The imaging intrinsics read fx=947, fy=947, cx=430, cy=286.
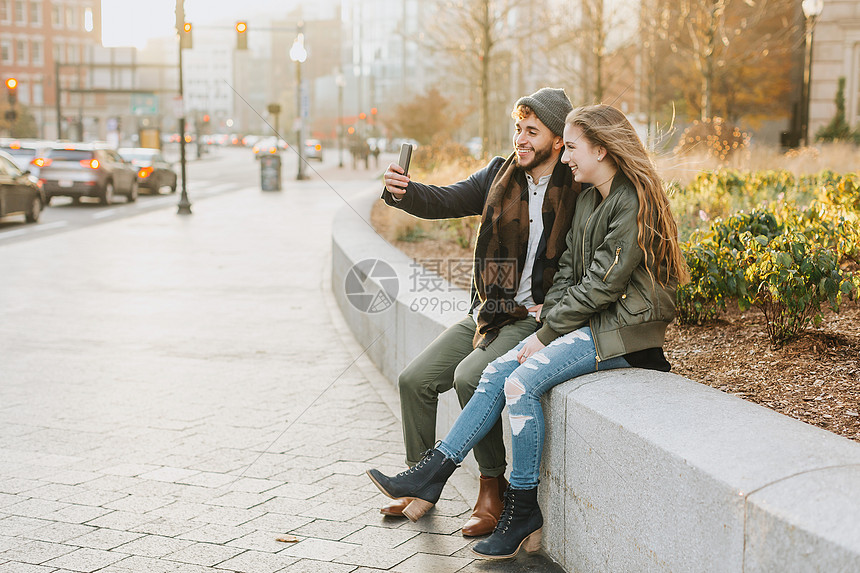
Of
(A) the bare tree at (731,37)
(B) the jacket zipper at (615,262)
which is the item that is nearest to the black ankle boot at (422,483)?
(B) the jacket zipper at (615,262)

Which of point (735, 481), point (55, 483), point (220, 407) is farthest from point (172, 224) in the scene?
point (735, 481)

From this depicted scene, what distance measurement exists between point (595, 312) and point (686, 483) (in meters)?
1.10

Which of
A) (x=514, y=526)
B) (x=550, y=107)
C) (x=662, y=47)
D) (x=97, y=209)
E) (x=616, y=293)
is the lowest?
(x=97, y=209)

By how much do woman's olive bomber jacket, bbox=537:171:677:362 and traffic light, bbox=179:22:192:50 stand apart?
1891 cm

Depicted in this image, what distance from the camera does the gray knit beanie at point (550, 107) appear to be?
4059 mm

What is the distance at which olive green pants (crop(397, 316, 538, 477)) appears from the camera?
395 centimetres

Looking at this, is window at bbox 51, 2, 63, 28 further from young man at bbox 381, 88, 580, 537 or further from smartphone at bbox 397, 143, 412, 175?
young man at bbox 381, 88, 580, 537

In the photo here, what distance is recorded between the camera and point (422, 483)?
3920 millimetres

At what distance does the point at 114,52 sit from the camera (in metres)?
76.4

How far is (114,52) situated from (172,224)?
62.9 metres

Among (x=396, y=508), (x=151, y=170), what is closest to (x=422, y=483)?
(x=396, y=508)

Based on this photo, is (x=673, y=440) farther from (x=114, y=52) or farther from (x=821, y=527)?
(x=114, y=52)

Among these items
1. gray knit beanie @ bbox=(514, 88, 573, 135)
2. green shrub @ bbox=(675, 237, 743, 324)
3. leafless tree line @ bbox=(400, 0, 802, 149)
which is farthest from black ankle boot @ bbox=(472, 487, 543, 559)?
leafless tree line @ bbox=(400, 0, 802, 149)

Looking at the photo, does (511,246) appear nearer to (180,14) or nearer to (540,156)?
(540,156)
